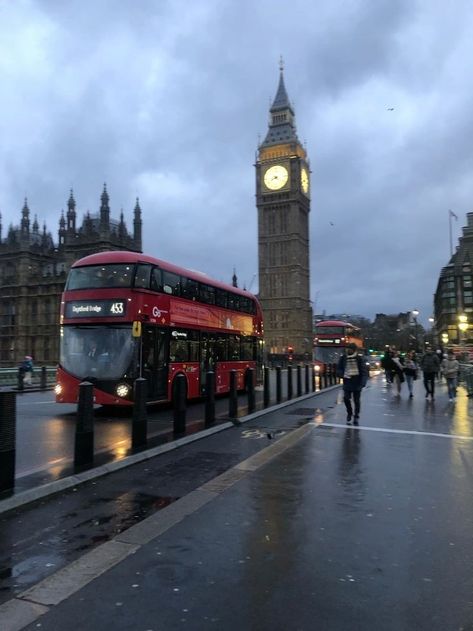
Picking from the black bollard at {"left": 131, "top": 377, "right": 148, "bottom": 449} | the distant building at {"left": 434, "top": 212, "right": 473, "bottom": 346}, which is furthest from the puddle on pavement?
the distant building at {"left": 434, "top": 212, "right": 473, "bottom": 346}

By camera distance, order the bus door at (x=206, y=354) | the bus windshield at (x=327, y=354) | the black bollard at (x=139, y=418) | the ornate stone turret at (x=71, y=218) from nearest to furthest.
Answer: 1. the black bollard at (x=139, y=418)
2. the bus door at (x=206, y=354)
3. the bus windshield at (x=327, y=354)
4. the ornate stone turret at (x=71, y=218)

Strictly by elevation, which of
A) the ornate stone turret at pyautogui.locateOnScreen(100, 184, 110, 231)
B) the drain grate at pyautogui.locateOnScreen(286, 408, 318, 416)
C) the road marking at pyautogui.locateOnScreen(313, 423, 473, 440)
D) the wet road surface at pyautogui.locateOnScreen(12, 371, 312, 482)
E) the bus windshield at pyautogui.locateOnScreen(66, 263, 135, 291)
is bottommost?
the drain grate at pyautogui.locateOnScreen(286, 408, 318, 416)

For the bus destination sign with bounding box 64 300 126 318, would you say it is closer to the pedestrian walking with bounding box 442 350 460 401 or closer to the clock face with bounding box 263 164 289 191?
the pedestrian walking with bounding box 442 350 460 401

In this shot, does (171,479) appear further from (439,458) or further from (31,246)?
(31,246)

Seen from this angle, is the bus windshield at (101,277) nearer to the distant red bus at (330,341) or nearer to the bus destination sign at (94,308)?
the bus destination sign at (94,308)

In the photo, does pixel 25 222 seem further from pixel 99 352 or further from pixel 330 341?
pixel 99 352

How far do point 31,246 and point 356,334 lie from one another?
235 feet

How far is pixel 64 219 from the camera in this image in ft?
312

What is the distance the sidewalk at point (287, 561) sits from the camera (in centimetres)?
323

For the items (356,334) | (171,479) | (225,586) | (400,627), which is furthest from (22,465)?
(356,334)

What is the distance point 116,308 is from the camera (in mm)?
12805

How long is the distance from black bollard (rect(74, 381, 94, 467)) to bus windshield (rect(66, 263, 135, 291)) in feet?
19.8

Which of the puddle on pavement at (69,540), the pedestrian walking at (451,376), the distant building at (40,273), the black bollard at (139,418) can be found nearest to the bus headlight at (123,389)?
the black bollard at (139,418)

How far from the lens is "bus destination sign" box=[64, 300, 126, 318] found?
12789 mm
